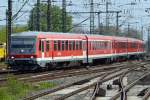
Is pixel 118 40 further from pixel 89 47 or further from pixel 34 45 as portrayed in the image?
pixel 34 45

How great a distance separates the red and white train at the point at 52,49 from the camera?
31.9m

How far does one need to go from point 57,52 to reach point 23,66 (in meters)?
3.38

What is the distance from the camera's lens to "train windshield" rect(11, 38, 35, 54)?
31.9 metres

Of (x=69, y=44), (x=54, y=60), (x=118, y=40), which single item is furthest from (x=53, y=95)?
(x=118, y=40)

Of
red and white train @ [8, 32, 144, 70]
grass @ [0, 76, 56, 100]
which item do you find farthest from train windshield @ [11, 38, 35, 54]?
grass @ [0, 76, 56, 100]

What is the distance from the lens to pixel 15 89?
63.8 feet

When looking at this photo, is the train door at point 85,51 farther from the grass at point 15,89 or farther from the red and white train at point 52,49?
the grass at point 15,89

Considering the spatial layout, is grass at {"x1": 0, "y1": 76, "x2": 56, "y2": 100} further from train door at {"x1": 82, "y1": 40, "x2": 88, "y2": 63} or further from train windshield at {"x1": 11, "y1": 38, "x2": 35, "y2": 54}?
train door at {"x1": 82, "y1": 40, "x2": 88, "y2": 63}

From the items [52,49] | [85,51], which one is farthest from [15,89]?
[85,51]

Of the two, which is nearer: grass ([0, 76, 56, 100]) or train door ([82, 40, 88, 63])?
grass ([0, 76, 56, 100])

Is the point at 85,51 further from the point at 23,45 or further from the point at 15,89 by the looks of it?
the point at 15,89

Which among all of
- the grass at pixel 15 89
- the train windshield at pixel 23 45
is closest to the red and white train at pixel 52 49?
the train windshield at pixel 23 45

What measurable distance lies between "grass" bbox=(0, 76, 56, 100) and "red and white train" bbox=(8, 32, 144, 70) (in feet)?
28.8

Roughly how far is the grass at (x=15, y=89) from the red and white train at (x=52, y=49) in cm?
878
